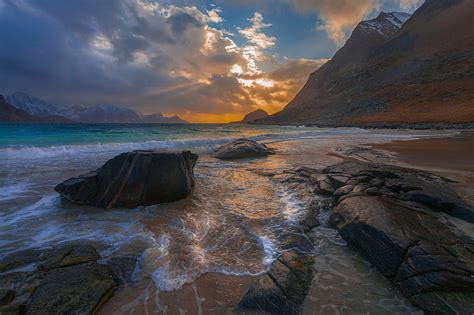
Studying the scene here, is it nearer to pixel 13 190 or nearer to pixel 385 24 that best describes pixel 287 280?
pixel 13 190

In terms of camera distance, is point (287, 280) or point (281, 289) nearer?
point (281, 289)

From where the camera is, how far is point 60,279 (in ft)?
10.6

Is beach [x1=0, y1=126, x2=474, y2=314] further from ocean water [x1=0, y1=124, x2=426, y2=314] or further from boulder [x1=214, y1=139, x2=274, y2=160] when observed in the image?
boulder [x1=214, y1=139, x2=274, y2=160]

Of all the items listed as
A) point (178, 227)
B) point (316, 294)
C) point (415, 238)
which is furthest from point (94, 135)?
point (415, 238)

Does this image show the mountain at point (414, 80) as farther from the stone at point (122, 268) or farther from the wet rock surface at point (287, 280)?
the stone at point (122, 268)

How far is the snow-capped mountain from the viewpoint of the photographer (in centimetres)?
14150

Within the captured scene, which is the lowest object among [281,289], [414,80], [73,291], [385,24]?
[281,289]

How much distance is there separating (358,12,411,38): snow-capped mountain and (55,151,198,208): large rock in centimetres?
17234

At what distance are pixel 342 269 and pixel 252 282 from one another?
59.9 inches

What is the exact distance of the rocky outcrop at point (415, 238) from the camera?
9.54ft

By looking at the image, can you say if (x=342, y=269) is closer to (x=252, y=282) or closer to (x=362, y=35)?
(x=252, y=282)

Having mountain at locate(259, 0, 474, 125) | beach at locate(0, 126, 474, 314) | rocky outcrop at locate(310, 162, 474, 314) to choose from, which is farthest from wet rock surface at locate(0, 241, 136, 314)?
mountain at locate(259, 0, 474, 125)

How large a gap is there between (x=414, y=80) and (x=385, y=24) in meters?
109

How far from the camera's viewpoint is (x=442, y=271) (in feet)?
9.98
